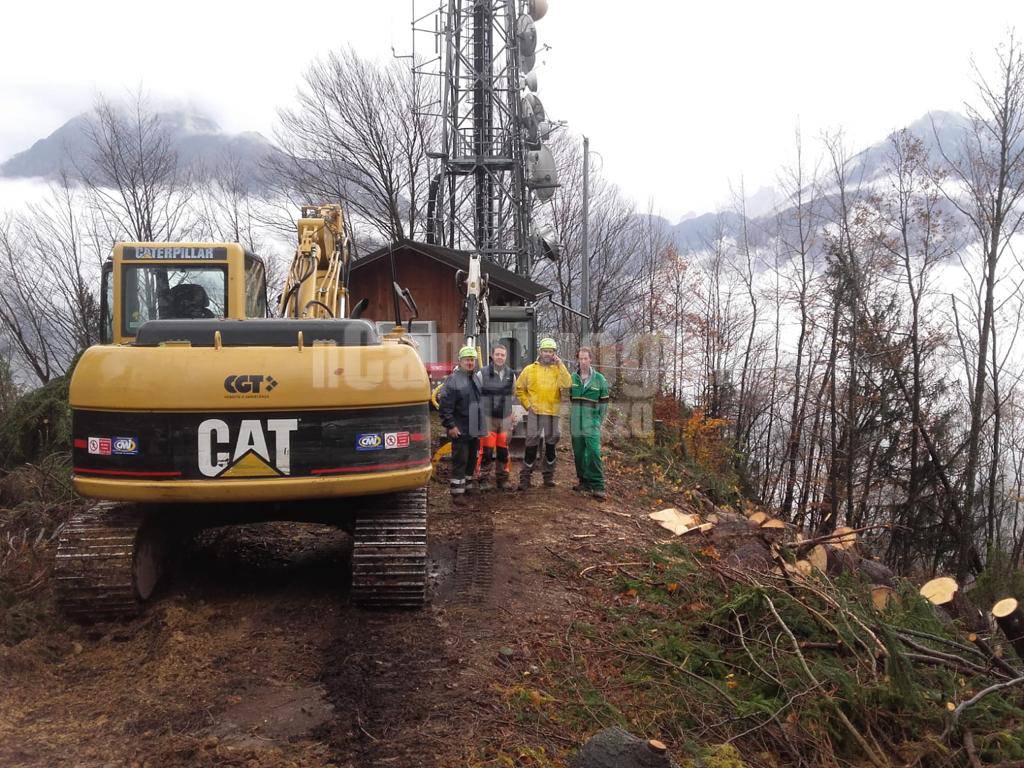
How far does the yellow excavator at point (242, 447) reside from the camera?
4941mm

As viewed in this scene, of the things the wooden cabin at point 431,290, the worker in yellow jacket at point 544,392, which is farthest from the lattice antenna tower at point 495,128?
the worker in yellow jacket at point 544,392

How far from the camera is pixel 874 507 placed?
22.3 meters

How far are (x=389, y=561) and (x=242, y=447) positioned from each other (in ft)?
4.04

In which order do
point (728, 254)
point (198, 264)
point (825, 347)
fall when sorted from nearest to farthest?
point (198, 264), point (825, 347), point (728, 254)

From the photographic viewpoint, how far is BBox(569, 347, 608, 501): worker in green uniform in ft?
28.6

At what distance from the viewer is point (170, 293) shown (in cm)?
702

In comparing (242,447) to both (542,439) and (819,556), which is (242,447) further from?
(542,439)

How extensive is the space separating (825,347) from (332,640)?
21580mm

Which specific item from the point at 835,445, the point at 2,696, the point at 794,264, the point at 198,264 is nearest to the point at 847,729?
the point at 2,696

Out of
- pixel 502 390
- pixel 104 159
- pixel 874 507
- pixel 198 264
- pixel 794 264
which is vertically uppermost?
pixel 104 159

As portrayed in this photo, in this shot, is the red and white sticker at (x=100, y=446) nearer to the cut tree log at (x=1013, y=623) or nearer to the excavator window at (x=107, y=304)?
the excavator window at (x=107, y=304)

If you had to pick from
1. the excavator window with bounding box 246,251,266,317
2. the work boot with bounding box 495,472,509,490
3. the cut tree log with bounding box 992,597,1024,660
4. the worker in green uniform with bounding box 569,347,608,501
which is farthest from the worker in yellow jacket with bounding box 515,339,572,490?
the cut tree log with bounding box 992,597,1024,660

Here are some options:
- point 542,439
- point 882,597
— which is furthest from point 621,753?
point 542,439

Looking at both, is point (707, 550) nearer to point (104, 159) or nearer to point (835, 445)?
point (835, 445)
